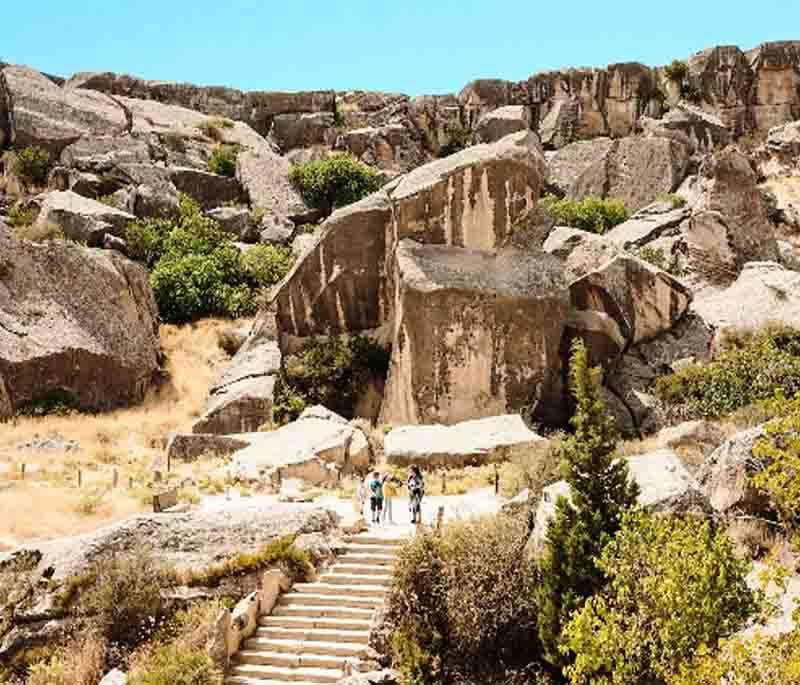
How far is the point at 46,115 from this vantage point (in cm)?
4688

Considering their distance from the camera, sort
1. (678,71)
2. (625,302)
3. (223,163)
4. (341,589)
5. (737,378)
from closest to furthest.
Answer: 1. (341,589)
2. (737,378)
3. (625,302)
4. (223,163)
5. (678,71)

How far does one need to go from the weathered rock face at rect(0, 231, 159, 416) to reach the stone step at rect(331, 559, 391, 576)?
17418 mm

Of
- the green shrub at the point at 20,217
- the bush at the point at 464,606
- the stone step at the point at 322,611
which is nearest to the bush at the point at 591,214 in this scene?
the green shrub at the point at 20,217

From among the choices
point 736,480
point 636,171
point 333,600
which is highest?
point 636,171

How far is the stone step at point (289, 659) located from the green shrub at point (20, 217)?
30.1m

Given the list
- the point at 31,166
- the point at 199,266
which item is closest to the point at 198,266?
the point at 199,266

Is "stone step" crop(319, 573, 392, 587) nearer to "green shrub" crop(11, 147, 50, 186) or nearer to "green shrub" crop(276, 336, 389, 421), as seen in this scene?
"green shrub" crop(276, 336, 389, 421)

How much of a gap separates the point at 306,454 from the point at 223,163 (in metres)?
30.7

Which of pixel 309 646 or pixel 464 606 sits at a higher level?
pixel 464 606

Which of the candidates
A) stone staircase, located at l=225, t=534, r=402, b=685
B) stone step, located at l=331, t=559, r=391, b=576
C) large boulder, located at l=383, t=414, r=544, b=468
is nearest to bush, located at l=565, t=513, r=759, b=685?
stone staircase, located at l=225, t=534, r=402, b=685

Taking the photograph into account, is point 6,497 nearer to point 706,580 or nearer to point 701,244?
point 706,580

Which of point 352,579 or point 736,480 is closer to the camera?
point 736,480

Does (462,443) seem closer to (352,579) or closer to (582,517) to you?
(352,579)

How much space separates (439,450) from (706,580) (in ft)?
46.3
